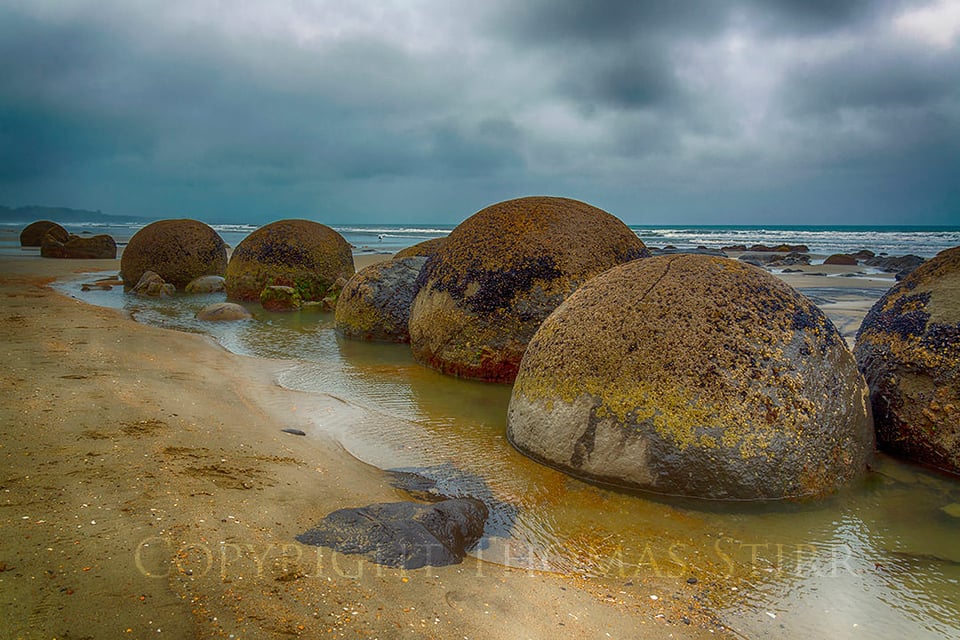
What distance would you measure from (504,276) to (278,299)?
8141 mm

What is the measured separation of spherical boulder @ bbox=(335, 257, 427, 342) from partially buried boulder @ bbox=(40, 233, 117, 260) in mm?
23987

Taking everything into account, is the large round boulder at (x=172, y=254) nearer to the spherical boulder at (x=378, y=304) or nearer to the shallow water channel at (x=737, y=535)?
the spherical boulder at (x=378, y=304)

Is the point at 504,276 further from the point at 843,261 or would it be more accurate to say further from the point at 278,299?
the point at 843,261

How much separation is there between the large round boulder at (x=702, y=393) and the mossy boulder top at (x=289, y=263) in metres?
10.5

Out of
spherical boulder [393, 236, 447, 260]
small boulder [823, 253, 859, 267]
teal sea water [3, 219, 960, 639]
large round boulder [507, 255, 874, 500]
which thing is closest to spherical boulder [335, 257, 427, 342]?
spherical boulder [393, 236, 447, 260]

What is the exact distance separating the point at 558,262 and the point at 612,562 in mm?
4774

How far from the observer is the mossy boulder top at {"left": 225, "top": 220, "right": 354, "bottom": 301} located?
14.8m

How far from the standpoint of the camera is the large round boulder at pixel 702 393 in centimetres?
421

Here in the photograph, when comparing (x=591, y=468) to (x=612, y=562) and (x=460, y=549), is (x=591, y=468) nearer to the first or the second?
(x=612, y=562)

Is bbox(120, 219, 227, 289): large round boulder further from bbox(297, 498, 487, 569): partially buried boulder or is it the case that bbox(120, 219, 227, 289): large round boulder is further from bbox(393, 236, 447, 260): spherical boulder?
bbox(297, 498, 487, 569): partially buried boulder

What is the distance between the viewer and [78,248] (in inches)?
1136

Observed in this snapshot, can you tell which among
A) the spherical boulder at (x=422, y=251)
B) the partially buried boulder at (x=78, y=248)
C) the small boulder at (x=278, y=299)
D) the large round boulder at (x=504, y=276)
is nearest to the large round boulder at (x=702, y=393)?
the large round boulder at (x=504, y=276)

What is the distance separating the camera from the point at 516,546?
11.8 ft

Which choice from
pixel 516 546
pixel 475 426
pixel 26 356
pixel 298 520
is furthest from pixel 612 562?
pixel 26 356
